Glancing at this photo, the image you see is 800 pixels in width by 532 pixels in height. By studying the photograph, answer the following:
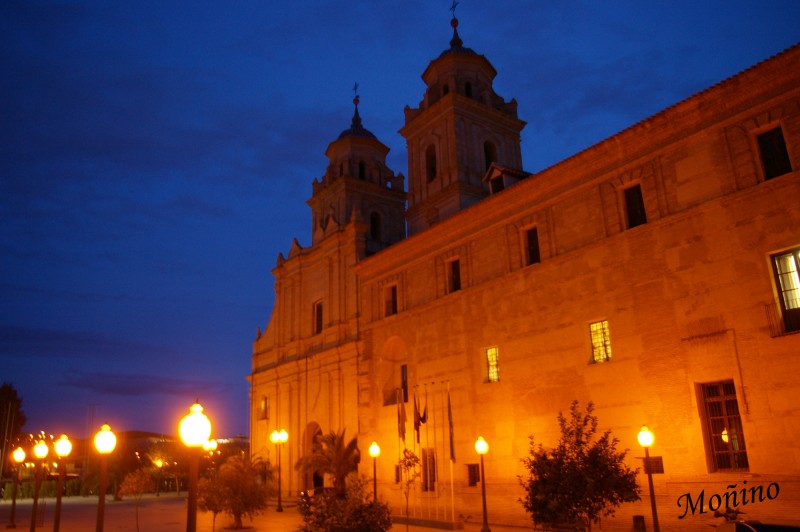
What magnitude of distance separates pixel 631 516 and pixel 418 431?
9044 mm

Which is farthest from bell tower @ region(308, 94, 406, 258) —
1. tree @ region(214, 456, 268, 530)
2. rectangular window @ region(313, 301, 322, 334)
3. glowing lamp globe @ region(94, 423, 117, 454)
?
glowing lamp globe @ region(94, 423, 117, 454)

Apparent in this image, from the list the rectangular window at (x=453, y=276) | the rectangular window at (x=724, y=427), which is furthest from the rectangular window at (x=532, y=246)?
the rectangular window at (x=724, y=427)

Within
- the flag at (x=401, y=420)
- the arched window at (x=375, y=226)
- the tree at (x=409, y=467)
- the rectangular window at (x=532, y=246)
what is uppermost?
the arched window at (x=375, y=226)

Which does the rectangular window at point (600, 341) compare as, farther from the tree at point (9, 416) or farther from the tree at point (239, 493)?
the tree at point (9, 416)

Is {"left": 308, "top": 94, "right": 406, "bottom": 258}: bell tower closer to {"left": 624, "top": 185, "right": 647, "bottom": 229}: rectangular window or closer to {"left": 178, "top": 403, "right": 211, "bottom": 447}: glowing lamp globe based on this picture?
{"left": 624, "top": 185, "right": 647, "bottom": 229}: rectangular window

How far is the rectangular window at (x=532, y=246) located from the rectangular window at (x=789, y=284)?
817 centimetres

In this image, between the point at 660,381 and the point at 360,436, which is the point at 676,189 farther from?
the point at 360,436

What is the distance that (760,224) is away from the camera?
1647cm

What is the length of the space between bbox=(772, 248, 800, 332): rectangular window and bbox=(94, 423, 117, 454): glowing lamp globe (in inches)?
622

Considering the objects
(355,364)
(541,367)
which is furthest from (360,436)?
(541,367)

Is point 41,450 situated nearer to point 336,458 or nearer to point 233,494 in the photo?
point 233,494

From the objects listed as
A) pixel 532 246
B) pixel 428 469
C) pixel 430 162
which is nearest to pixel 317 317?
pixel 430 162

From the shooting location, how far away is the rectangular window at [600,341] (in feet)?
65.1

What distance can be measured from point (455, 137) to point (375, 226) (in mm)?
10755
